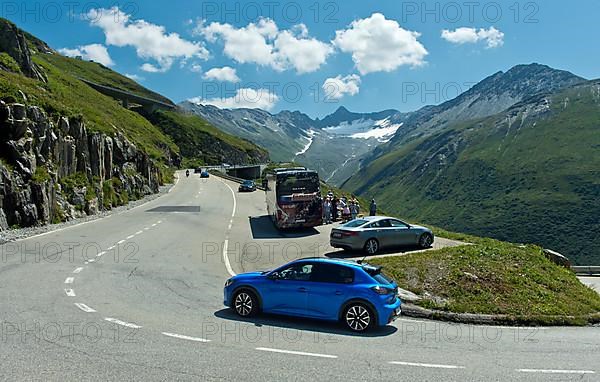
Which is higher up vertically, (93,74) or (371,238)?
(93,74)

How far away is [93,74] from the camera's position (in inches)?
6590

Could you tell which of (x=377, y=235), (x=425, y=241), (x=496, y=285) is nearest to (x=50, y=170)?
(x=377, y=235)

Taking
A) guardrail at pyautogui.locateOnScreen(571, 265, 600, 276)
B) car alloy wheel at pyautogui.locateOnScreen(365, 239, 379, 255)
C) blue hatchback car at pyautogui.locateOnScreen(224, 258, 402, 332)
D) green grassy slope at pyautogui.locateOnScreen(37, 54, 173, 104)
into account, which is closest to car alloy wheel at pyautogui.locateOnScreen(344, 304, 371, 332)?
blue hatchback car at pyautogui.locateOnScreen(224, 258, 402, 332)

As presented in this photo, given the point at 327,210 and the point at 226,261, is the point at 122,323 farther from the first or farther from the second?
the point at 327,210

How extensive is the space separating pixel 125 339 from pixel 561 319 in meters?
11.3

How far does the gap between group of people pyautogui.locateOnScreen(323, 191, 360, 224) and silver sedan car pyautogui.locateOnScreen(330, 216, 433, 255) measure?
9.90 meters

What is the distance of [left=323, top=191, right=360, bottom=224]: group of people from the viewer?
111ft

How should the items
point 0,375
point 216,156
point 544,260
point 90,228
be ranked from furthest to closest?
point 216,156
point 90,228
point 544,260
point 0,375

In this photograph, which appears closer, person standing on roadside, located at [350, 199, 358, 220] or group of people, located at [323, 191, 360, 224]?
person standing on roadside, located at [350, 199, 358, 220]

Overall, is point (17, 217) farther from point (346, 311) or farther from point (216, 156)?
point (216, 156)

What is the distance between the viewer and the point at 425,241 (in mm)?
Answer: 23859

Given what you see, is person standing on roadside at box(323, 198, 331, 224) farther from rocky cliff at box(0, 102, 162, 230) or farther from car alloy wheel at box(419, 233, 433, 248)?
rocky cliff at box(0, 102, 162, 230)

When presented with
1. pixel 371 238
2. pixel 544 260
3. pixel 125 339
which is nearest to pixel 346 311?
pixel 125 339

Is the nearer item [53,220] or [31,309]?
[31,309]
